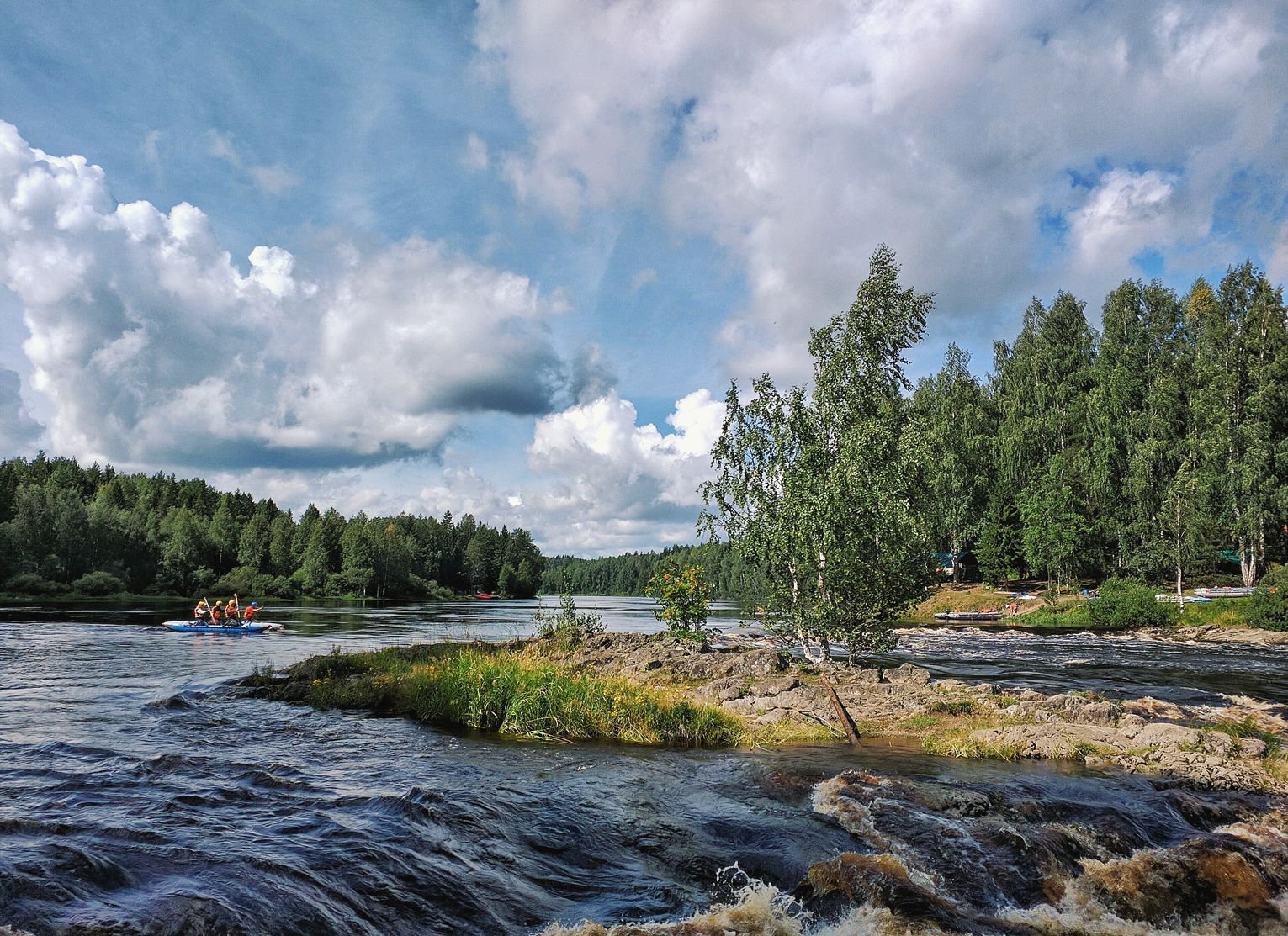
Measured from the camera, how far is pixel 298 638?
41.7m

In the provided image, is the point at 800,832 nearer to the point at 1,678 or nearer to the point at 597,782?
the point at 597,782

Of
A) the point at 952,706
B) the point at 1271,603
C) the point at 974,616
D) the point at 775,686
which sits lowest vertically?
the point at 974,616

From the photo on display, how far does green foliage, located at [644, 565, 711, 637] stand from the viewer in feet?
95.2

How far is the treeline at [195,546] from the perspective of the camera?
89375mm

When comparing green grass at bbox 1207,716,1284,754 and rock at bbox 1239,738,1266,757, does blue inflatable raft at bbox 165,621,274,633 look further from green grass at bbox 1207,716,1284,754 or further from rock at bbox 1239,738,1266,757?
rock at bbox 1239,738,1266,757

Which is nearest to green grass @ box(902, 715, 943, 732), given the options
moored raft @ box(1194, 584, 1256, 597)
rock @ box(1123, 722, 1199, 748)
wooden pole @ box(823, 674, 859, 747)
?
wooden pole @ box(823, 674, 859, 747)

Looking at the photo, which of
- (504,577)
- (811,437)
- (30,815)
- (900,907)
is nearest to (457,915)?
(900,907)

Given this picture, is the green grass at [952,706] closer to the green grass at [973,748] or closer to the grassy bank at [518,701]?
the green grass at [973,748]

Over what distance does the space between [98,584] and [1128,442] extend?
11098cm

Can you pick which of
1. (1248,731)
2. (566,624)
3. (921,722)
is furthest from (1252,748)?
(566,624)

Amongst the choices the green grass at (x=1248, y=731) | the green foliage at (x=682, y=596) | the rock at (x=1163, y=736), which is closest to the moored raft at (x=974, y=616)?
the green foliage at (x=682, y=596)

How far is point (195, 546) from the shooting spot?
107 metres

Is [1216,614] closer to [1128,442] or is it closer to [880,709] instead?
[1128,442]

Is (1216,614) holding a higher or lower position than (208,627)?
higher
